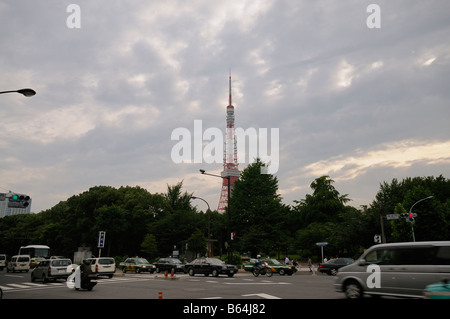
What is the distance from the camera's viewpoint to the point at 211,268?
27.3 m

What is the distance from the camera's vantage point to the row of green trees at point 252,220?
45.2 meters

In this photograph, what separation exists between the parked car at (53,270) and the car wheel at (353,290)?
17482 millimetres

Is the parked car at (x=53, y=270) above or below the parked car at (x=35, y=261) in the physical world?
above

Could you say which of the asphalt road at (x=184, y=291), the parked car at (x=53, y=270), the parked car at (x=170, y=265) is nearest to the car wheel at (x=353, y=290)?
the asphalt road at (x=184, y=291)

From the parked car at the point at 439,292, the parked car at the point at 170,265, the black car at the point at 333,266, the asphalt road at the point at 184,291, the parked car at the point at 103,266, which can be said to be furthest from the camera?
the parked car at the point at 170,265

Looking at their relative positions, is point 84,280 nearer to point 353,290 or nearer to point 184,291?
point 184,291

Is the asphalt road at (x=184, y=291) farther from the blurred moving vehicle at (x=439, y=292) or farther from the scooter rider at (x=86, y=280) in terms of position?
the blurred moving vehicle at (x=439, y=292)

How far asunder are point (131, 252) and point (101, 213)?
474 inches

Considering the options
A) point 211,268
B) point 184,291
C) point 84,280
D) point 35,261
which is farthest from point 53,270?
point 35,261

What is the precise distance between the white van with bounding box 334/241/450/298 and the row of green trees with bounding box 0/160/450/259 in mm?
20824

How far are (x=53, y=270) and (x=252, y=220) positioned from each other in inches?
1367

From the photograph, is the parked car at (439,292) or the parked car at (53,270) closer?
the parked car at (439,292)
